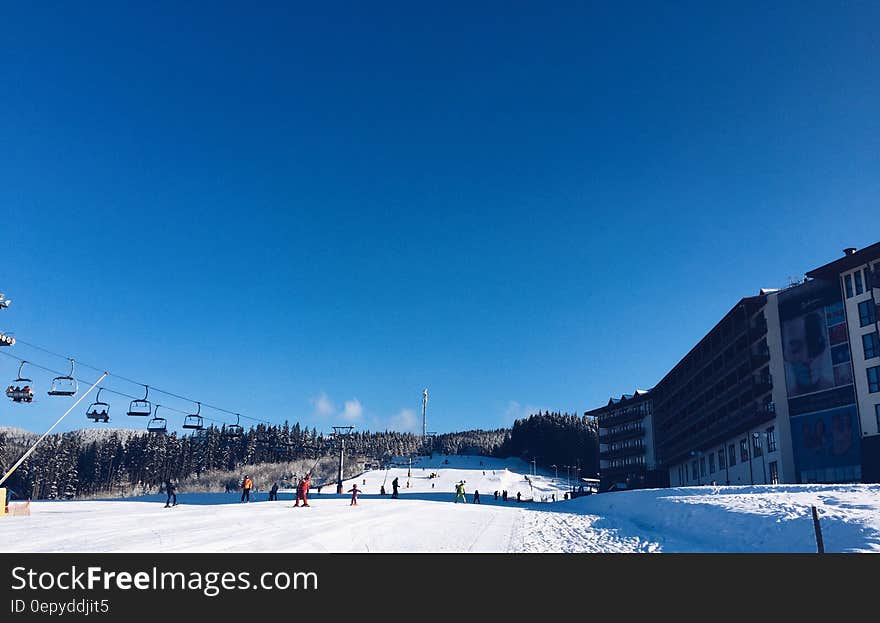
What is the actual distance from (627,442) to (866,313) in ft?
223

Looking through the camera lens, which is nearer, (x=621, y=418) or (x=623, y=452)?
(x=623, y=452)

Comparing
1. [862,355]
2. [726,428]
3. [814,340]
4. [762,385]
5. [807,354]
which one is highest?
[814,340]

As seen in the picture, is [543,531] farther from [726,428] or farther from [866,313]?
[726,428]

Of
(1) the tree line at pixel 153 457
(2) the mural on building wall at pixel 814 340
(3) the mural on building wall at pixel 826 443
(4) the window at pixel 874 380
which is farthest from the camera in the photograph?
(1) the tree line at pixel 153 457

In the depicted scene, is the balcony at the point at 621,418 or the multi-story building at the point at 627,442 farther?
the balcony at the point at 621,418

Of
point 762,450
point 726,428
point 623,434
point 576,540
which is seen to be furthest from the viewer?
point 623,434

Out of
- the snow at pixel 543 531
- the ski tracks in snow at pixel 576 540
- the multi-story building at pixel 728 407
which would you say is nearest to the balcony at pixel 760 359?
the multi-story building at pixel 728 407

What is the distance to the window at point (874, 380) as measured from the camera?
5272 centimetres

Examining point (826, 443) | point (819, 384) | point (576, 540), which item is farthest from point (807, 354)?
point (576, 540)

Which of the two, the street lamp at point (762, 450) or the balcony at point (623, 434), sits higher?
the balcony at point (623, 434)

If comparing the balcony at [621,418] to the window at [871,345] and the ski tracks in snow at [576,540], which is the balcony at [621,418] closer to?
the window at [871,345]

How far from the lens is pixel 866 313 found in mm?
54688
